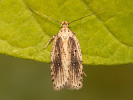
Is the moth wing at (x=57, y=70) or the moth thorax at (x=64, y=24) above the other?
the moth thorax at (x=64, y=24)

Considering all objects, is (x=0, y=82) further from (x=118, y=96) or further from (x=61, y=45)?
(x=118, y=96)

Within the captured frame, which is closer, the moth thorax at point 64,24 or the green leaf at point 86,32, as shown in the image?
the green leaf at point 86,32

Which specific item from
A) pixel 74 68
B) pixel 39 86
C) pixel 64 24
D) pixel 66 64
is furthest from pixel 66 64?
pixel 39 86

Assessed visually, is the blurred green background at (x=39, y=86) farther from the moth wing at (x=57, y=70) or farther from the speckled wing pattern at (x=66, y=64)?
the moth wing at (x=57, y=70)

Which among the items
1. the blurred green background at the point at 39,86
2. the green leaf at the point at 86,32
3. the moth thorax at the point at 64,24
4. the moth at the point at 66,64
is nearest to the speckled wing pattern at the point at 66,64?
the moth at the point at 66,64

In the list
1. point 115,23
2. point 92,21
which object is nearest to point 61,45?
point 92,21

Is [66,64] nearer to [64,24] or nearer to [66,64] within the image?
[66,64]

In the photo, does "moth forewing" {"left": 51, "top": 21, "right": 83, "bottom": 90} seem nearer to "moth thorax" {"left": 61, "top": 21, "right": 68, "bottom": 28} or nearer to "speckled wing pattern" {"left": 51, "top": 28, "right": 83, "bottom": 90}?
"speckled wing pattern" {"left": 51, "top": 28, "right": 83, "bottom": 90}
